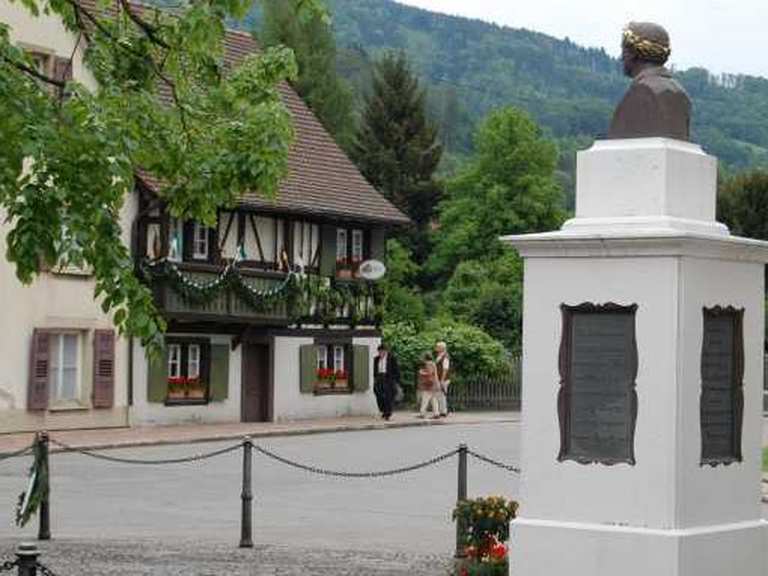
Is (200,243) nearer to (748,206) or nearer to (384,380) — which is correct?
(384,380)

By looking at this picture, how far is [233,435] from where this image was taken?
37.2m

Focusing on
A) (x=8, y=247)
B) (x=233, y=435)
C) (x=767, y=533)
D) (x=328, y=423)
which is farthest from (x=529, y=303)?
(x=328, y=423)

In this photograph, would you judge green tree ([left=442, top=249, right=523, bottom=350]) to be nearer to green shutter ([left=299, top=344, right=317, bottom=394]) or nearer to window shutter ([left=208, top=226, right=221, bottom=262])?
green shutter ([left=299, top=344, right=317, bottom=394])

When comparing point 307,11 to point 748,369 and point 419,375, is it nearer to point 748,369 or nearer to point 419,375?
point 748,369

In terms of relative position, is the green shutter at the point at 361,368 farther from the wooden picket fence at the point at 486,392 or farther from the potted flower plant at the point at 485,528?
the potted flower plant at the point at 485,528

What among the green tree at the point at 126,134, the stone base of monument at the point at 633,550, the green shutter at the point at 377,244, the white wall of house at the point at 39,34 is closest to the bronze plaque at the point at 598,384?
the stone base of monument at the point at 633,550

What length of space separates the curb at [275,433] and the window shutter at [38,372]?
74cm

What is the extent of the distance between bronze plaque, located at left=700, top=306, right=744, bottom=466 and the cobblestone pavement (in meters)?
3.84

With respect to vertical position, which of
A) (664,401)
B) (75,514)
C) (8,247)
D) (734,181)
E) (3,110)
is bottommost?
(75,514)

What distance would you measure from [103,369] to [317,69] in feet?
155

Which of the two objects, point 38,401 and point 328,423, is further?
point 328,423

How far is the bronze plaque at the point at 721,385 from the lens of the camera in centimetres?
1217

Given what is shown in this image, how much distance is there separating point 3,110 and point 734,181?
6630cm

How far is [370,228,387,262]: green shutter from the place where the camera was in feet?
157
